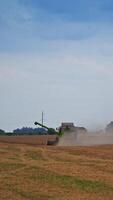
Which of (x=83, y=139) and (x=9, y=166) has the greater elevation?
(x=83, y=139)

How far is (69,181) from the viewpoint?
64.5ft

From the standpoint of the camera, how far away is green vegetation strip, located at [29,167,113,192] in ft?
59.9

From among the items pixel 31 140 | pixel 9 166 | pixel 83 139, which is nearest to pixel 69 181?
pixel 9 166

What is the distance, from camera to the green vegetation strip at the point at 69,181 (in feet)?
59.9

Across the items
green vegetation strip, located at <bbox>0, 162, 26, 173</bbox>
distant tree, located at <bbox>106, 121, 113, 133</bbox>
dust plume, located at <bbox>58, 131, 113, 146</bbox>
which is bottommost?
green vegetation strip, located at <bbox>0, 162, 26, 173</bbox>

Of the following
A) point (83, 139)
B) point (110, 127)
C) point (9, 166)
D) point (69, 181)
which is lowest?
point (69, 181)

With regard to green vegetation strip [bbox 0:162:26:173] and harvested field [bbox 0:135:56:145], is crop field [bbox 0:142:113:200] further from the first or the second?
harvested field [bbox 0:135:56:145]

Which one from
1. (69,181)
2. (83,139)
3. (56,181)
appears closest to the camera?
(69,181)

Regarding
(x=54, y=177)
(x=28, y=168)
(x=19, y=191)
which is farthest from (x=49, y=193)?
(x=28, y=168)

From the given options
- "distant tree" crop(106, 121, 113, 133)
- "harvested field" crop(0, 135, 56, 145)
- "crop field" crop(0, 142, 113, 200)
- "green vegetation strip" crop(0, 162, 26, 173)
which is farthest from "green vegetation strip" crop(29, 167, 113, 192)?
"distant tree" crop(106, 121, 113, 133)

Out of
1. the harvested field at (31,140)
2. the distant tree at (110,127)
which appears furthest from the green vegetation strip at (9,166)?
the distant tree at (110,127)

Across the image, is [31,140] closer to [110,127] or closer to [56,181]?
[110,127]

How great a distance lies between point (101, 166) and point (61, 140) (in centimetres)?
2958

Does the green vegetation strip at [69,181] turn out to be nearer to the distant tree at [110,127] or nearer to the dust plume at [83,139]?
the dust plume at [83,139]
